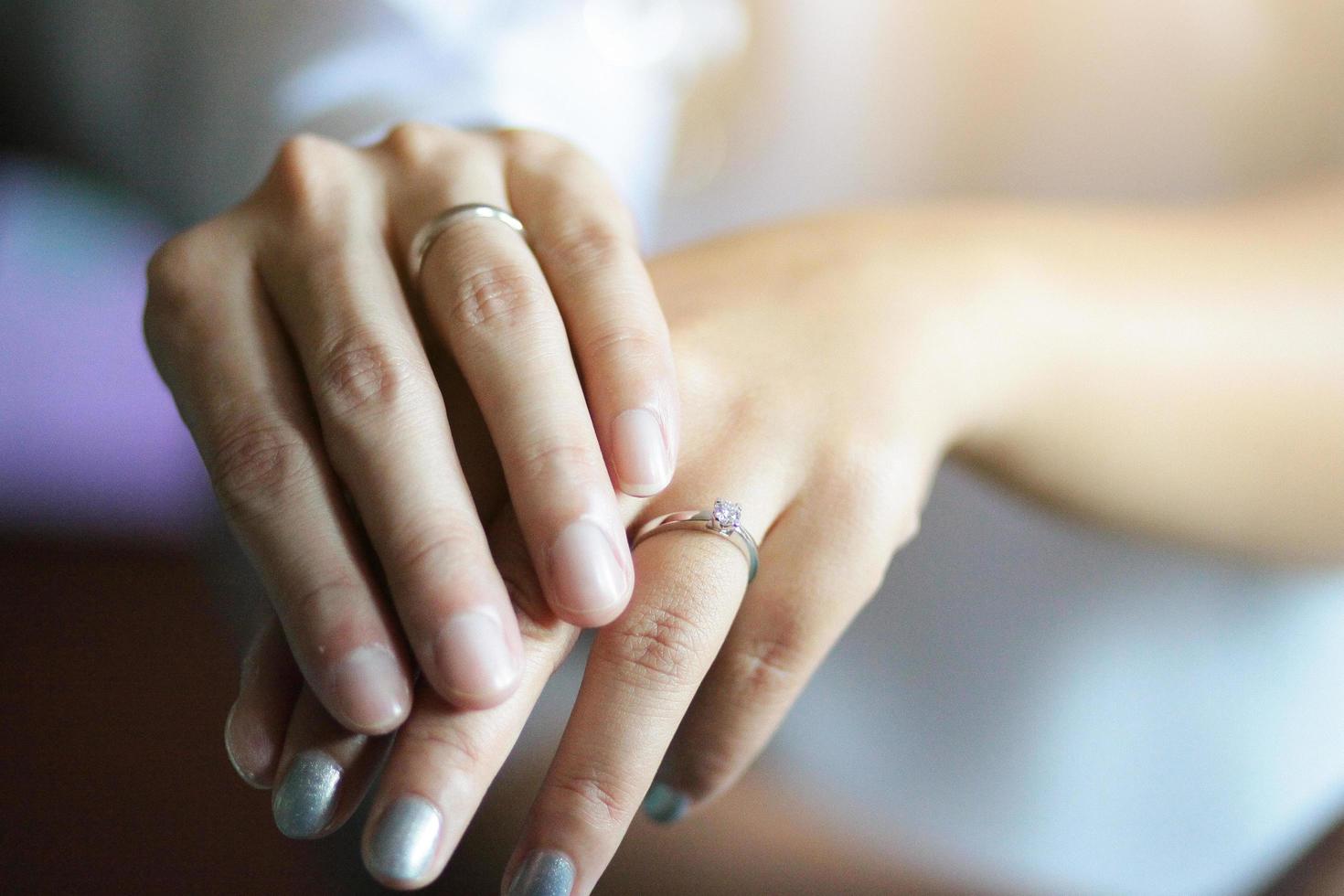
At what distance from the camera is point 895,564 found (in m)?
0.98

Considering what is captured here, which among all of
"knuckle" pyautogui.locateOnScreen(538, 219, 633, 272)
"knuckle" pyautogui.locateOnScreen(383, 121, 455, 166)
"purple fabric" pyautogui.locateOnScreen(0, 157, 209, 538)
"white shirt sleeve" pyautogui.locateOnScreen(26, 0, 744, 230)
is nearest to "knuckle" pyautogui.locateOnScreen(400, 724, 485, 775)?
"knuckle" pyautogui.locateOnScreen(538, 219, 633, 272)

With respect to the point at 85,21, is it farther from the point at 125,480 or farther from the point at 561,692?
the point at 561,692

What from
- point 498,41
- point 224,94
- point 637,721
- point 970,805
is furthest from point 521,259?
point 224,94

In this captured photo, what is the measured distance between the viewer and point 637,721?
474mm

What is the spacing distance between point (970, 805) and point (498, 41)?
41.6 inches

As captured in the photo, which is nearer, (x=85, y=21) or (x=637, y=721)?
(x=637, y=721)

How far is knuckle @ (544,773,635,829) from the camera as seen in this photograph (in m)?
0.46

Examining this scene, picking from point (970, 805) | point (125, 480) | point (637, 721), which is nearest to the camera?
point (637, 721)

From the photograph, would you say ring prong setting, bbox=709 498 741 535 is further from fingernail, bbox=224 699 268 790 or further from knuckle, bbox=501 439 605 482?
fingernail, bbox=224 699 268 790

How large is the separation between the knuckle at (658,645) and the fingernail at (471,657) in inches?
2.5

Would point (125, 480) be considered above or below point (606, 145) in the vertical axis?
below

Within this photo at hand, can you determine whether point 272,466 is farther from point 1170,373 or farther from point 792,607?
point 1170,373

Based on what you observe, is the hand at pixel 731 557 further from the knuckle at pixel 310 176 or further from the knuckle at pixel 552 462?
the knuckle at pixel 310 176

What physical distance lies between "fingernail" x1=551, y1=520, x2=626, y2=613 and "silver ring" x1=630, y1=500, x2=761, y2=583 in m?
0.07
